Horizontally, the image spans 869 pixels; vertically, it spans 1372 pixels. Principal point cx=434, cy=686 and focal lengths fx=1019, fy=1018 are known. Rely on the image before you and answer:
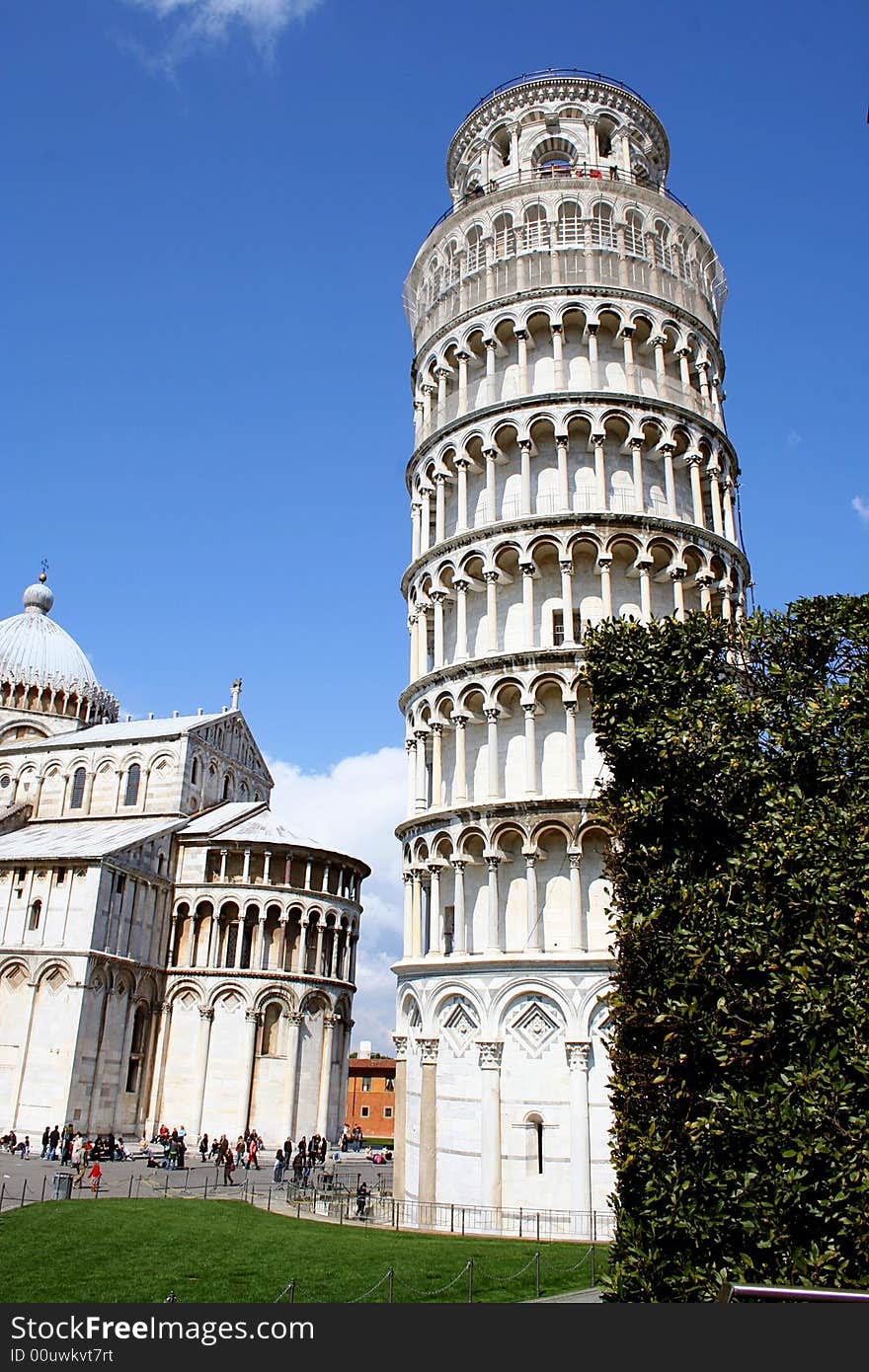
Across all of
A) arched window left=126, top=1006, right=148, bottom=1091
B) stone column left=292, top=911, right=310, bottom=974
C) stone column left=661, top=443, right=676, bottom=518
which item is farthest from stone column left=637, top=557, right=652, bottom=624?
arched window left=126, top=1006, right=148, bottom=1091

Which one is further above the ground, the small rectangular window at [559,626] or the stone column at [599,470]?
the stone column at [599,470]

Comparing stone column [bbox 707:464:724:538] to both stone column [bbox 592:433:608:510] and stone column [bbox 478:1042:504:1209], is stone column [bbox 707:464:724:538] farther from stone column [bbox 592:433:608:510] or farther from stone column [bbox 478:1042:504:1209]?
stone column [bbox 478:1042:504:1209]

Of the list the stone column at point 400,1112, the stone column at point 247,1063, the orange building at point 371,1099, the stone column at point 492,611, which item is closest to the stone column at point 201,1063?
the stone column at point 247,1063

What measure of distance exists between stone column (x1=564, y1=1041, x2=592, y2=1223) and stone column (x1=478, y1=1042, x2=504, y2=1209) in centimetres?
180

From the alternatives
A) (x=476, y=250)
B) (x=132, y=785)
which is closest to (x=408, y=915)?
(x=476, y=250)

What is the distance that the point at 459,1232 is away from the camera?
23750 mm

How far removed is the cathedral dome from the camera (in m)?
64.7

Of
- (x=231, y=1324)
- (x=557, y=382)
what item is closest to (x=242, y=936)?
(x=557, y=382)

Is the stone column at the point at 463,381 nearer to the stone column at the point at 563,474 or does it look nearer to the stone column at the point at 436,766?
the stone column at the point at 563,474

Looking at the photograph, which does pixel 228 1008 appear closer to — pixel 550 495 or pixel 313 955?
pixel 313 955

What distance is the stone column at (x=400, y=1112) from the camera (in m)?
27.2

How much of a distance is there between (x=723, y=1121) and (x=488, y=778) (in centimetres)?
1492

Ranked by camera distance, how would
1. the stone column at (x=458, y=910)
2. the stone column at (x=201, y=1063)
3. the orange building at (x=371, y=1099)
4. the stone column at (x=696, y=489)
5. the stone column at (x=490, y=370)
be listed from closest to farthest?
the stone column at (x=458, y=910) < the stone column at (x=696, y=489) < the stone column at (x=490, y=370) < the stone column at (x=201, y=1063) < the orange building at (x=371, y=1099)

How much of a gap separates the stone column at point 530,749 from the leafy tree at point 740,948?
33.0ft
